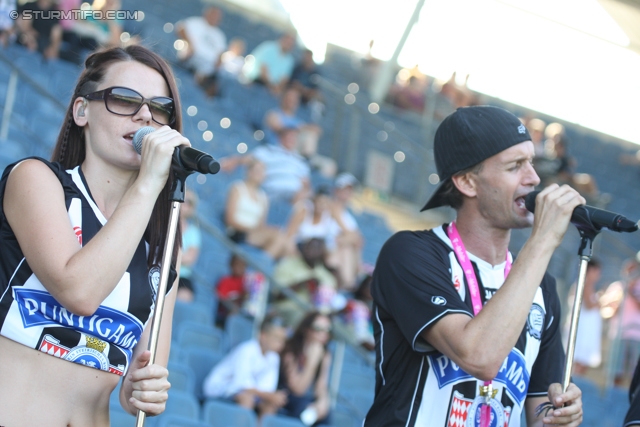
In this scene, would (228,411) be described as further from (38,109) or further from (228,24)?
(228,24)

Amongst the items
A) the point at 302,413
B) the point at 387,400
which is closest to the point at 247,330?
the point at 302,413

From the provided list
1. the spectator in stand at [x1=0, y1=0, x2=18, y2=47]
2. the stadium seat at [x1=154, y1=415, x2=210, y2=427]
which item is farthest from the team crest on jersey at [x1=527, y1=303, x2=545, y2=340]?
the spectator in stand at [x1=0, y1=0, x2=18, y2=47]

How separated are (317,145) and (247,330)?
496cm

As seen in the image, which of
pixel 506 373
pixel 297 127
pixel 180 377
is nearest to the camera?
pixel 506 373

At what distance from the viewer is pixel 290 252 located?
750cm

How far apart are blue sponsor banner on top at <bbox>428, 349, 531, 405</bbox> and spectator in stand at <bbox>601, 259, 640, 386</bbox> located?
232 inches

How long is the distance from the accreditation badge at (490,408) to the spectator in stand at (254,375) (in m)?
3.18

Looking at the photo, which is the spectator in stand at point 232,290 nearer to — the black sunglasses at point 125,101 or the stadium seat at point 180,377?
the stadium seat at point 180,377

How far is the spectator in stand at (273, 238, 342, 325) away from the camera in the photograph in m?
6.85

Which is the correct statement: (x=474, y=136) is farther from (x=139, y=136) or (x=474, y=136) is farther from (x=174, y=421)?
(x=174, y=421)

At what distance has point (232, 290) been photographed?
6.51 m

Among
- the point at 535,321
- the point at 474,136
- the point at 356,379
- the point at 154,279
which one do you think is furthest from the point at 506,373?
the point at 356,379

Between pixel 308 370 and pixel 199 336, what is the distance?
83 centimetres

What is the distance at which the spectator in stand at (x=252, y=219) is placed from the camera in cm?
759
